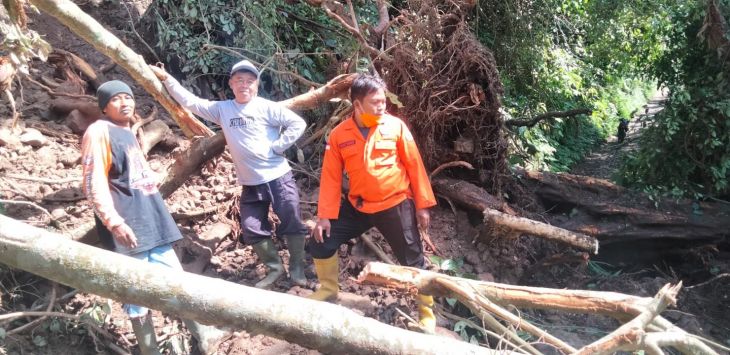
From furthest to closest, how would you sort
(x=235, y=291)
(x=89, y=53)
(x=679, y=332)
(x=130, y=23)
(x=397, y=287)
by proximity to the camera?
(x=130, y=23), (x=89, y=53), (x=397, y=287), (x=679, y=332), (x=235, y=291)

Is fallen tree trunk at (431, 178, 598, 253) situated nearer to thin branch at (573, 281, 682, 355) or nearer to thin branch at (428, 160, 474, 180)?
thin branch at (428, 160, 474, 180)

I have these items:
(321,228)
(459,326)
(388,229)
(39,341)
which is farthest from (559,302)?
(39,341)

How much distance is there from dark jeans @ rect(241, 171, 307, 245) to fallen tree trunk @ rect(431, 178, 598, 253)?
5.42 feet

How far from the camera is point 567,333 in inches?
172

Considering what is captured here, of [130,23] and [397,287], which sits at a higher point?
[130,23]

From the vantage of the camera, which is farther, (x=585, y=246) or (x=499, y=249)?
(x=499, y=249)

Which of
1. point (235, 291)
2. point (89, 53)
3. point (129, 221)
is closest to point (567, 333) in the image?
point (235, 291)

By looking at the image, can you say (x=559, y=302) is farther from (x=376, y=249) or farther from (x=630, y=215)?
(x=630, y=215)

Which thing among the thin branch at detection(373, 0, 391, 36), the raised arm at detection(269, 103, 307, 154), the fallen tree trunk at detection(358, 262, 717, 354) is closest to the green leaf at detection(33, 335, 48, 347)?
the raised arm at detection(269, 103, 307, 154)

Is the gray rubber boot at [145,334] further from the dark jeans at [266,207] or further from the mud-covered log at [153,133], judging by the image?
the mud-covered log at [153,133]

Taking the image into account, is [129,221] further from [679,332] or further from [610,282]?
[610,282]

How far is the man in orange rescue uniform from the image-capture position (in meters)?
3.43

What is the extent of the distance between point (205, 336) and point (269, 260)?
80cm

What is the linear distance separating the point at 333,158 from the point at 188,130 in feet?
5.26
